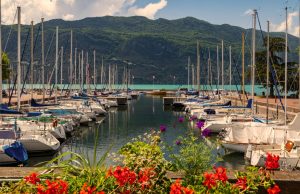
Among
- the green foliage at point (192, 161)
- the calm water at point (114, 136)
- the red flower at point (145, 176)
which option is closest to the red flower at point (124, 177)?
the red flower at point (145, 176)

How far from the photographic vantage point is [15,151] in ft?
75.5

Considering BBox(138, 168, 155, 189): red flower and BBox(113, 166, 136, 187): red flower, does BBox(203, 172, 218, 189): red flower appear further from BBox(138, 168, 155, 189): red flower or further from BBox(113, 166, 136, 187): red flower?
BBox(113, 166, 136, 187): red flower

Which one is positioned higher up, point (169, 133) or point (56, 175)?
point (56, 175)

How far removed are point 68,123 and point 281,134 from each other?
20.9 meters

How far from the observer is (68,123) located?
3869cm

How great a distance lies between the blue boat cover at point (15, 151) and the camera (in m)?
22.3

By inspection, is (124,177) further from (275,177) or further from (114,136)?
(114,136)

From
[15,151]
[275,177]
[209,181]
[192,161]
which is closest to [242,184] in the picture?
[209,181]

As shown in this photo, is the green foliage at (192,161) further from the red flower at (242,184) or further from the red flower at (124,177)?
the red flower at (124,177)

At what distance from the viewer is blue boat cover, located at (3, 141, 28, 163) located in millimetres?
22286

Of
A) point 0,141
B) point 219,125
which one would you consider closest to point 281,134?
point 219,125

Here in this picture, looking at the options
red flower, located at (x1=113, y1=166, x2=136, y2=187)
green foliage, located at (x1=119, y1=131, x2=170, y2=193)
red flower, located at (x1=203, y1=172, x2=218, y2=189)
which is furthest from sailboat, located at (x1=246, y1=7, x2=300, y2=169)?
red flower, located at (x1=113, y1=166, x2=136, y2=187)

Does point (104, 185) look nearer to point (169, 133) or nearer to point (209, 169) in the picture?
point (209, 169)

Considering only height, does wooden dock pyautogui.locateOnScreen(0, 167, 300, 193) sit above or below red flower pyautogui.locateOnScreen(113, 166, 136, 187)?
below
